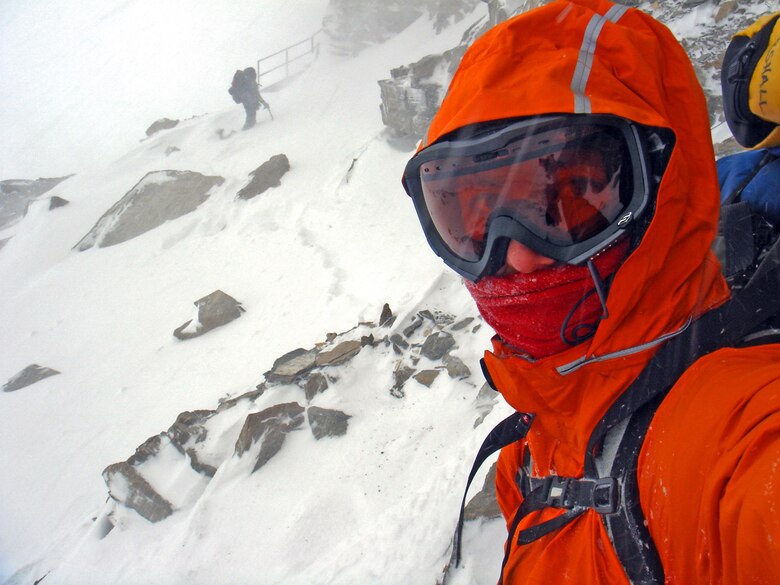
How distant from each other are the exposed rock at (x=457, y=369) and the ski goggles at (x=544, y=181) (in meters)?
3.72

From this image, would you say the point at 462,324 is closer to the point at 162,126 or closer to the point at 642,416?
the point at 642,416

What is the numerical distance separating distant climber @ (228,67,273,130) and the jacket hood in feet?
71.9

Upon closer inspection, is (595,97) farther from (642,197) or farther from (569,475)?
(569,475)

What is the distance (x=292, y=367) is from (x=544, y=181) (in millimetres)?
5439

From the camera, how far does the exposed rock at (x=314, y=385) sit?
214 inches

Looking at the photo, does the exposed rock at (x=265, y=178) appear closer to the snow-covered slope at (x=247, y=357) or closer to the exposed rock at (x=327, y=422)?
the snow-covered slope at (x=247, y=357)

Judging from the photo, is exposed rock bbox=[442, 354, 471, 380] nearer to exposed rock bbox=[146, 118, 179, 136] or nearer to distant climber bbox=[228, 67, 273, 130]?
distant climber bbox=[228, 67, 273, 130]

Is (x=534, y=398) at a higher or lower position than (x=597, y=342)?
lower

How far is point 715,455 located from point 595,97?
80 centimetres

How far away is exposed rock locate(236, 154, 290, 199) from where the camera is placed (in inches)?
616

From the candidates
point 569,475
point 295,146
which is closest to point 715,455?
point 569,475

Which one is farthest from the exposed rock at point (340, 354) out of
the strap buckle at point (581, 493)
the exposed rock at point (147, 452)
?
the strap buckle at point (581, 493)

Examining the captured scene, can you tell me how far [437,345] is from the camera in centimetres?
563

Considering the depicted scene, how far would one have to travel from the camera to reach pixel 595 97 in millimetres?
1054
